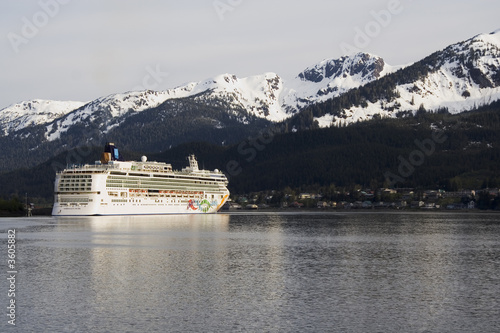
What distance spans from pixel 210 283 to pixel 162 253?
71.0ft

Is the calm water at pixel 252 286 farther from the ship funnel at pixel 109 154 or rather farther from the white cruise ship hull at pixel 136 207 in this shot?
the ship funnel at pixel 109 154

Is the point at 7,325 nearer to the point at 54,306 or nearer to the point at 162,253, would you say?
the point at 54,306

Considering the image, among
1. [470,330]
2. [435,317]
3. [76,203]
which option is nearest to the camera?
[470,330]

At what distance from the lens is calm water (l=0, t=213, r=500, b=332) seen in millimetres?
43188

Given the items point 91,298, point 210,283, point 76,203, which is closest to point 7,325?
point 91,298

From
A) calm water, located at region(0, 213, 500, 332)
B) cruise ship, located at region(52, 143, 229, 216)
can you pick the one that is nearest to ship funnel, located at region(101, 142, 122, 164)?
cruise ship, located at region(52, 143, 229, 216)

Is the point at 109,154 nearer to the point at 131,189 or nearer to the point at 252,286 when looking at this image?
the point at 131,189

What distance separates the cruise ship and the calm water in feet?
217

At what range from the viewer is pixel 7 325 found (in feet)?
136

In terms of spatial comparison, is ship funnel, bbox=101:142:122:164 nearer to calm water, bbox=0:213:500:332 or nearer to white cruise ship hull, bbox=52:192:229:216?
white cruise ship hull, bbox=52:192:229:216

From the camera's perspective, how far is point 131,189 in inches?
6639

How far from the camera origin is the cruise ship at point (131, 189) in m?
160

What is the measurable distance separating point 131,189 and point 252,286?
116m

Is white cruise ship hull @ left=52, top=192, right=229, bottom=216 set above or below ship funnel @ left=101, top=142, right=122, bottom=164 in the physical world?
below
